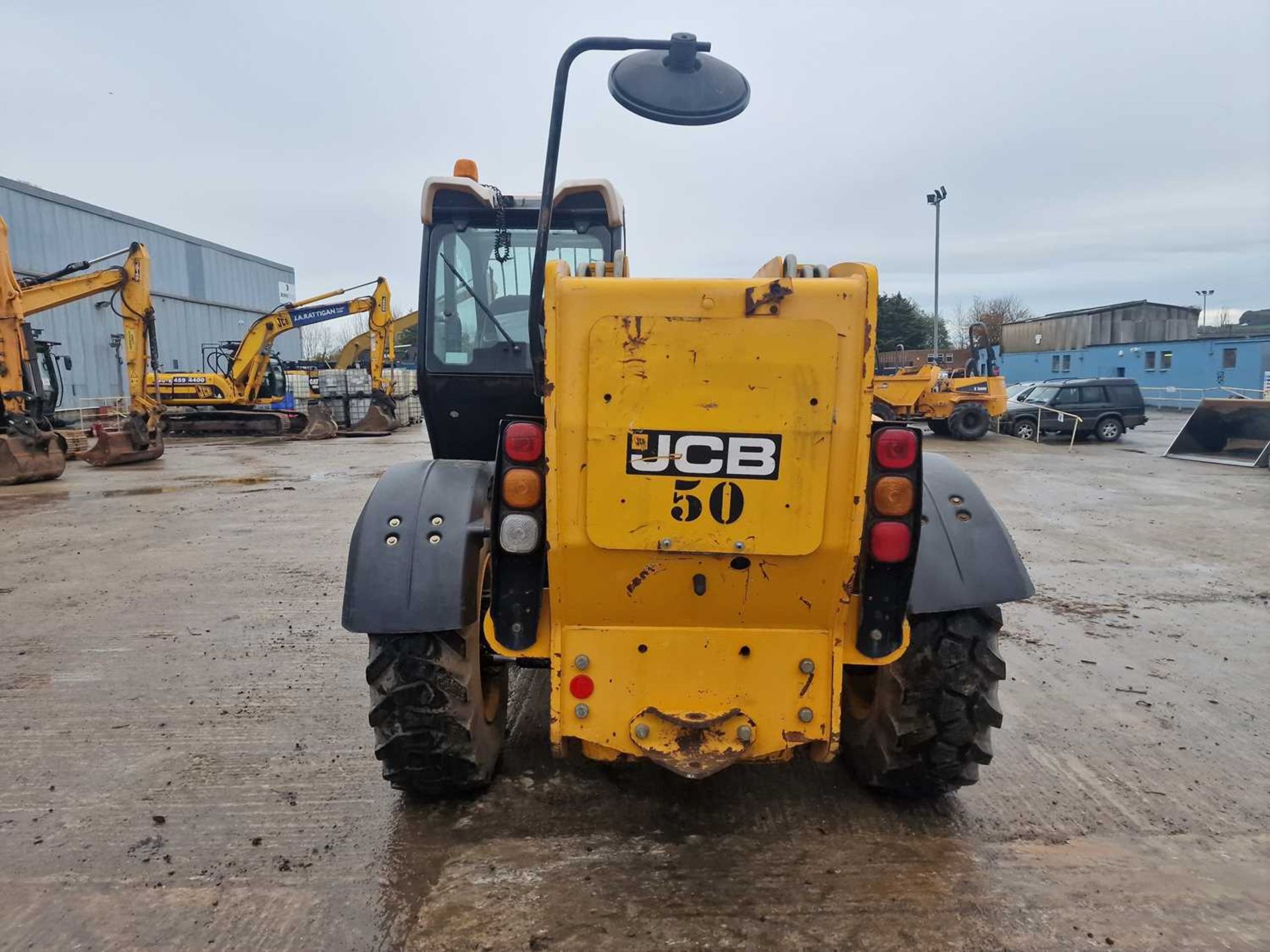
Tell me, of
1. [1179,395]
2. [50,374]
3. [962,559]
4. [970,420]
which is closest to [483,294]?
A: [962,559]

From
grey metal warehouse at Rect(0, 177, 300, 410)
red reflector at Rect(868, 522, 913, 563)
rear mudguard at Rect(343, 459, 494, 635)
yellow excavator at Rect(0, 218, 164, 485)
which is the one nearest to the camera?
red reflector at Rect(868, 522, 913, 563)

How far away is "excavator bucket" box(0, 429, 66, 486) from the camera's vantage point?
41.2ft

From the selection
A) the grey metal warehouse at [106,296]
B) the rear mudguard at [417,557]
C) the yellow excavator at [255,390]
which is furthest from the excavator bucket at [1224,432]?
the grey metal warehouse at [106,296]

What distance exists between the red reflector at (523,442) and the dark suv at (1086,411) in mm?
20617

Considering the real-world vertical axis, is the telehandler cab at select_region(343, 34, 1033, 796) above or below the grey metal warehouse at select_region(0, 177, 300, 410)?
below

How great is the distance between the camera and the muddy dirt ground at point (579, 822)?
2.36m

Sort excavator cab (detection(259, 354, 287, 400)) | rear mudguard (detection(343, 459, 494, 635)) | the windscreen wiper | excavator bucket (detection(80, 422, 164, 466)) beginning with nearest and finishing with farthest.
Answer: rear mudguard (detection(343, 459, 494, 635)), the windscreen wiper, excavator bucket (detection(80, 422, 164, 466)), excavator cab (detection(259, 354, 287, 400))

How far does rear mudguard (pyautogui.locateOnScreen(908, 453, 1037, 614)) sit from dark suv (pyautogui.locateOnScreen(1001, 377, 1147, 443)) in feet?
63.9

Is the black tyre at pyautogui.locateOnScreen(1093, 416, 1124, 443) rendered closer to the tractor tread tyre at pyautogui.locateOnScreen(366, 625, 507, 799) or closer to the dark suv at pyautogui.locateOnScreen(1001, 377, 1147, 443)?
the dark suv at pyautogui.locateOnScreen(1001, 377, 1147, 443)

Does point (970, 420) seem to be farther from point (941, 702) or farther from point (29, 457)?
point (29, 457)

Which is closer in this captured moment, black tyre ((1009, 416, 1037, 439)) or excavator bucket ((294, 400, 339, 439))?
black tyre ((1009, 416, 1037, 439))

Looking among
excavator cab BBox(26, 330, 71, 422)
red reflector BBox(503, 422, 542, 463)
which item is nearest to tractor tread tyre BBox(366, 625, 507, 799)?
red reflector BBox(503, 422, 542, 463)

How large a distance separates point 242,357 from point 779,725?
2314cm

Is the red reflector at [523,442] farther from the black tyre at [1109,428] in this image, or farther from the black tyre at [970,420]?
the black tyre at [1109,428]
